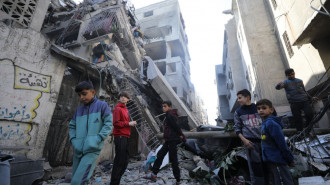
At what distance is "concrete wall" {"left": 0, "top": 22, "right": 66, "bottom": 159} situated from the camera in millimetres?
4152

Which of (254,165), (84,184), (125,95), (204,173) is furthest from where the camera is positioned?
(204,173)

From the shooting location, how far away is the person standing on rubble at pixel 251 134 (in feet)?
8.72

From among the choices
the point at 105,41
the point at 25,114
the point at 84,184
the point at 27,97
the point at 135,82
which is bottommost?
the point at 84,184

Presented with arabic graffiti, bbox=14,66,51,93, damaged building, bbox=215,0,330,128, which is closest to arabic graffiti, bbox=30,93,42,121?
arabic graffiti, bbox=14,66,51,93

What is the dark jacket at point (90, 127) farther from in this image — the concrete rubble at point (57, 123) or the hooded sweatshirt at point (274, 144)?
the hooded sweatshirt at point (274, 144)

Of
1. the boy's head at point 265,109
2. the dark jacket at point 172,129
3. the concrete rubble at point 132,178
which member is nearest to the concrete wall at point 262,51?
the concrete rubble at point 132,178

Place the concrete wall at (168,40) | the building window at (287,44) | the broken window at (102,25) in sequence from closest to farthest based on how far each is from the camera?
1. the building window at (287,44)
2. the broken window at (102,25)
3. the concrete wall at (168,40)

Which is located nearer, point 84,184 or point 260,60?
point 84,184

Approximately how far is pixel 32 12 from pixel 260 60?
45.0 ft

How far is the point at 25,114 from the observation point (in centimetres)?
446

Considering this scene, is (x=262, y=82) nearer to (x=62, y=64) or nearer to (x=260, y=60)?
(x=260, y=60)

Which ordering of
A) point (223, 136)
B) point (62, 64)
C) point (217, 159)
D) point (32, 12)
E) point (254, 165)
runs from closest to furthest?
point (254, 165), point (217, 159), point (223, 136), point (62, 64), point (32, 12)

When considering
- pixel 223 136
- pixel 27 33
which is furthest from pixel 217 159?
pixel 27 33

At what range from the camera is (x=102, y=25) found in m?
11.4
